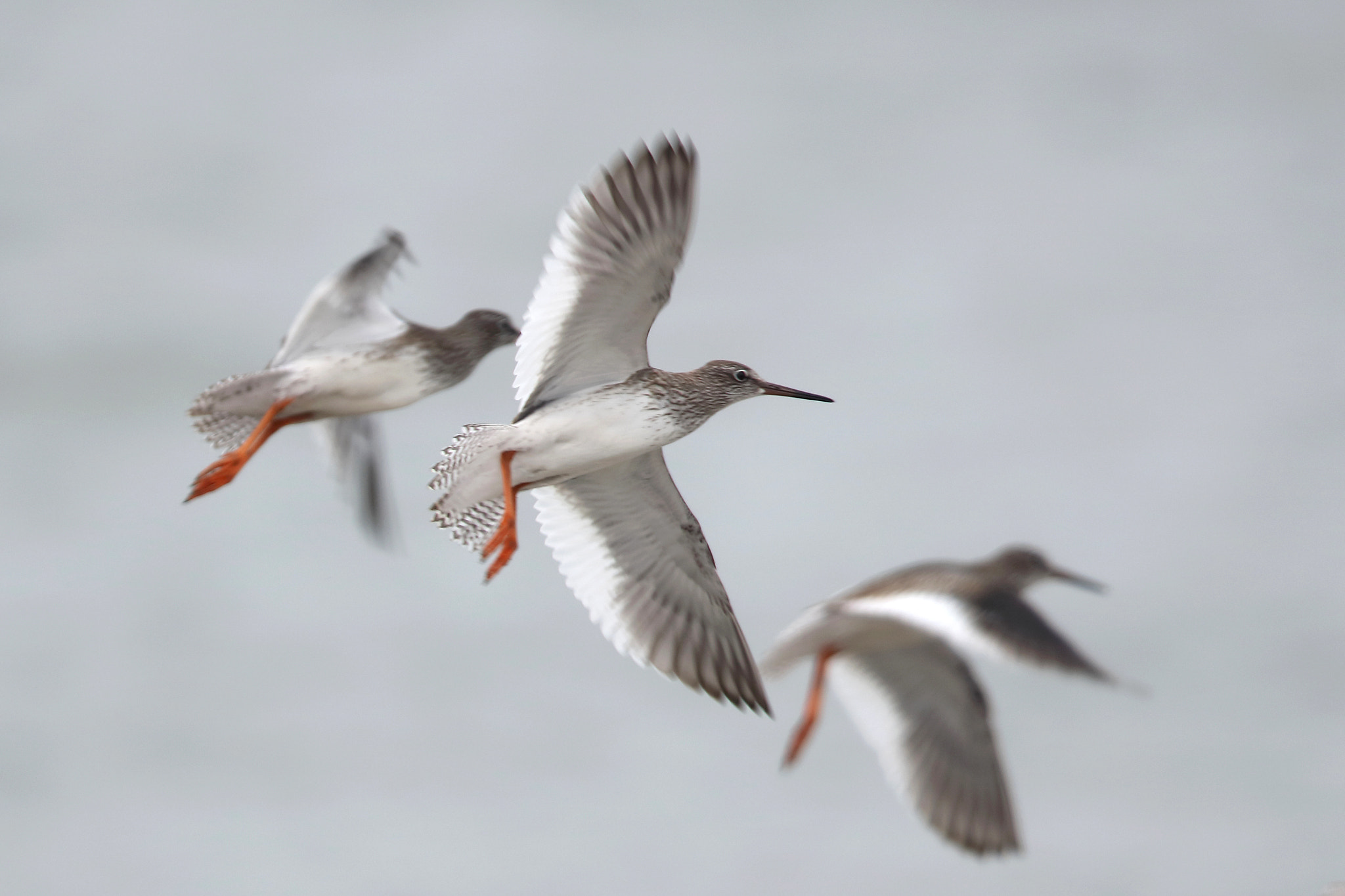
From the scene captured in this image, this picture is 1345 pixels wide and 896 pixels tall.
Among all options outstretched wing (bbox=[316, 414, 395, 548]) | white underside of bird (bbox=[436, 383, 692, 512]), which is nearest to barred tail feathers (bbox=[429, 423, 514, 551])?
white underside of bird (bbox=[436, 383, 692, 512])

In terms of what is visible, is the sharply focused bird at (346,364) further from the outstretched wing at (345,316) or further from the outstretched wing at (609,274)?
the outstretched wing at (609,274)

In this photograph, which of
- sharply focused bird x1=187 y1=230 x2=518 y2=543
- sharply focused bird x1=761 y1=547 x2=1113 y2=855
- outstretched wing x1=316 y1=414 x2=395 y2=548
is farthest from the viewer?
outstretched wing x1=316 y1=414 x2=395 y2=548

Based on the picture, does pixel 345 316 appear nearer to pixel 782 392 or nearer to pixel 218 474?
pixel 218 474

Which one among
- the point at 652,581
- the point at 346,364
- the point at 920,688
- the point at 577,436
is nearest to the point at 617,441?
the point at 577,436

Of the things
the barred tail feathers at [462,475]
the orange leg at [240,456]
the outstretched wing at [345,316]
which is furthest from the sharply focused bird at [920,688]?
the orange leg at [240,456]

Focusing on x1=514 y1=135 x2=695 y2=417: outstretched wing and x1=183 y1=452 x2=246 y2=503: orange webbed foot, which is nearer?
x1=514 y1=135 x2=695 y2=417: outstretched wing

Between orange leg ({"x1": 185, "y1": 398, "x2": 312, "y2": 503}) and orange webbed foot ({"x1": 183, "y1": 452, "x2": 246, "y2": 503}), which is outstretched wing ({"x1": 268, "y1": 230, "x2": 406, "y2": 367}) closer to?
orange leg ({"x1": 185, "y1": 398, "x2": 312, "y2": 503})

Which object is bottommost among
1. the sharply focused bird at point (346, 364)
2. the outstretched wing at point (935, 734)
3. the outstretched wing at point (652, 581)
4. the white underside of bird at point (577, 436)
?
the outstretched wing at point (935, 734)
